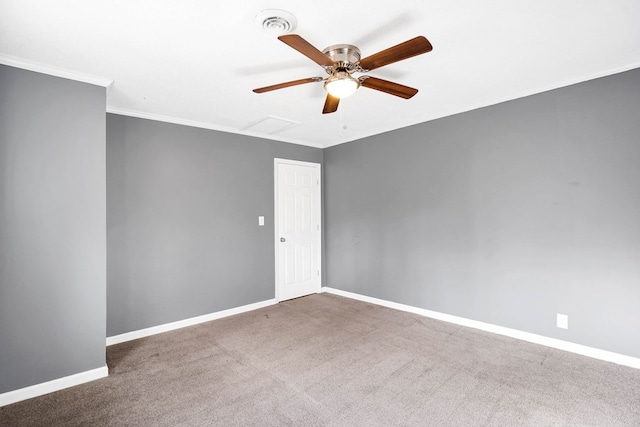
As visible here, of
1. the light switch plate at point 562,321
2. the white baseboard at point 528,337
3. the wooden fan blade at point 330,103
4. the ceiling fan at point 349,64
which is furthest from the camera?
the light switch plate at point 562,321

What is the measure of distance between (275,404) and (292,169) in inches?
133

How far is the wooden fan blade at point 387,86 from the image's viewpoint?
2160 mm

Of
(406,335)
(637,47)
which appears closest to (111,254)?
(406,335)

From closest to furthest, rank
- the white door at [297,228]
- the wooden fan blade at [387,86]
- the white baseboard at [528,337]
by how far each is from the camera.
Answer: the wooden fan blade at [387,86]
the white baseboard at [528,337]
the white door at [297,228]

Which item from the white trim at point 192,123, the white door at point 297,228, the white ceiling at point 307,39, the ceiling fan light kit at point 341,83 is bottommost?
the white door at point 297,228

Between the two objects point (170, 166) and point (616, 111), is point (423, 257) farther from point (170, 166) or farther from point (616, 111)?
point (170, 166)

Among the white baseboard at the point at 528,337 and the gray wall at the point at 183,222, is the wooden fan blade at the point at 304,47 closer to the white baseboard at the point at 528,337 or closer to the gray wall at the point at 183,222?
the gray wall at the point at 183,222

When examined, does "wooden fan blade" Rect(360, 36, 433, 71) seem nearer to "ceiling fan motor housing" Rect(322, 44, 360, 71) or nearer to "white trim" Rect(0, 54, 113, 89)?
"ceiling fan motor housing" Rect(322, 44, 360, 71)

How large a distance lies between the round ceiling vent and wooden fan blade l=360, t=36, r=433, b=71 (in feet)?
1.66

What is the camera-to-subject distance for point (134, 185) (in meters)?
3.42

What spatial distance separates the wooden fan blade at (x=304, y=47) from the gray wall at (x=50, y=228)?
1.97 metres

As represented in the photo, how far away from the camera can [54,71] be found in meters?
2.45

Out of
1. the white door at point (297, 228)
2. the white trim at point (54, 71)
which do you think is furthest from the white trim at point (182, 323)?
the white trim at point (54, 71)

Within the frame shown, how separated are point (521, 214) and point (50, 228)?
13.9ft
